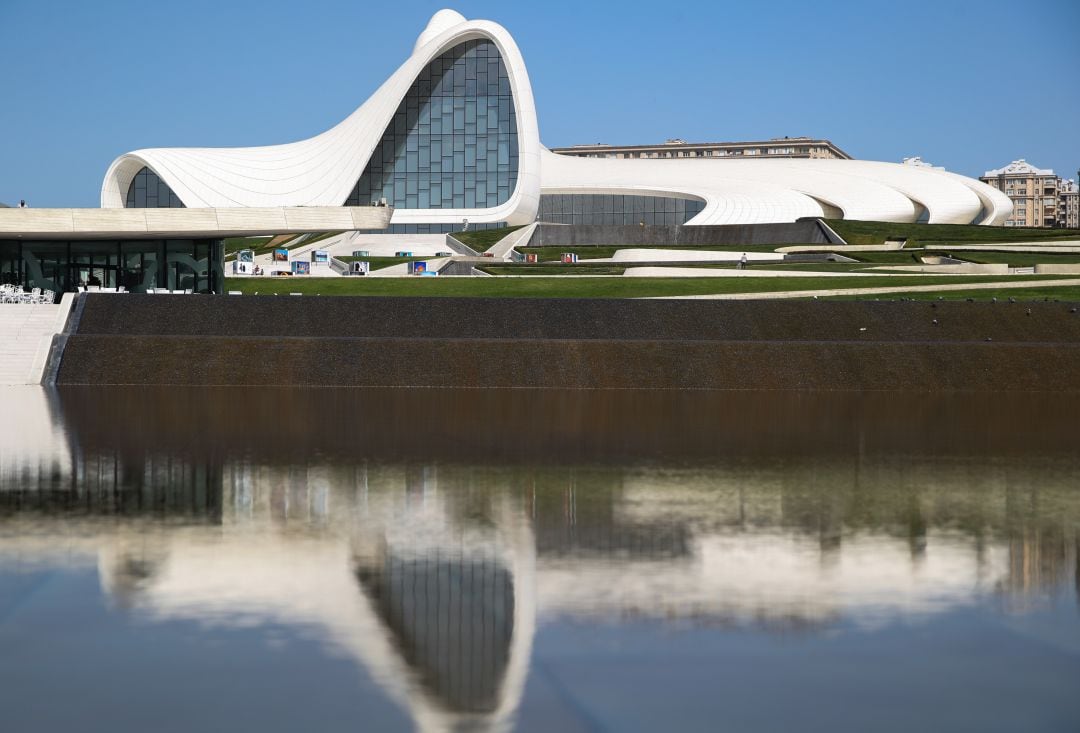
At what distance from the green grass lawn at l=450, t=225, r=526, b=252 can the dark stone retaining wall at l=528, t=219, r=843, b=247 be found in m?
1.97

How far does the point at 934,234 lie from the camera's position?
61125mm

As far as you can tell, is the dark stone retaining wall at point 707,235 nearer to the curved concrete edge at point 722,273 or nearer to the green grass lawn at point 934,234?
the green grass lawn at point 934,234

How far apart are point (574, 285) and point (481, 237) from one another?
26.8 m

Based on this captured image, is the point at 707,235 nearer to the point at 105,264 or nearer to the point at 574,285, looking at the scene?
the point at 574,285

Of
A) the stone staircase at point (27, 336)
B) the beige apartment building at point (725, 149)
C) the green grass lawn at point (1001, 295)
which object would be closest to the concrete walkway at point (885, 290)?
the green grass lawn at point (1001, 295)

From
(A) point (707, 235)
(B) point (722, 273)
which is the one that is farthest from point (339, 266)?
(A) point (707, 235)

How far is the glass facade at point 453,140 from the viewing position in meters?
70.8

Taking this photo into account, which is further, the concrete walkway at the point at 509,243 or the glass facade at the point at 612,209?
the glass facade at the point at 612,209

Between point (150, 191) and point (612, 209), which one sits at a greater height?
point (150, 191)

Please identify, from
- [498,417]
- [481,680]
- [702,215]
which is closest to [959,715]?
[481,680]

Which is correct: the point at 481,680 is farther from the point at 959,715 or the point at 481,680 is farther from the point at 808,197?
the point at 808,197

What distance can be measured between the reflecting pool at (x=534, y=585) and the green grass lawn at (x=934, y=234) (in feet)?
151

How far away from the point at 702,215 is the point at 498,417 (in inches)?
2142

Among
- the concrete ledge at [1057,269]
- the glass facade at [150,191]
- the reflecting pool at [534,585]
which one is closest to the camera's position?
the reflecting pool at [534,585]
